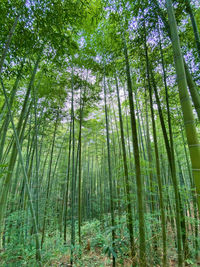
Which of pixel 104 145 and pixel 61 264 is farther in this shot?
pixel 104 145

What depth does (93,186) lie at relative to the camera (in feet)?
31.7

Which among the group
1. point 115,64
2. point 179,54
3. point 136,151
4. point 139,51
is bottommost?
point 136,151

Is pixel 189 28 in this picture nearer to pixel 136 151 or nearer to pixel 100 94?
pixel 136 151

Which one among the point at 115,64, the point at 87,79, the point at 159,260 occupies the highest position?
the point at 87,79

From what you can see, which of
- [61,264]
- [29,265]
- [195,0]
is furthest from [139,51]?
[61,264]

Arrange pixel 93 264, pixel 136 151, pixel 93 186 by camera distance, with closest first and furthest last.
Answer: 1. pixel 136 151
2. pixel 93 264
3. pixel 93 186

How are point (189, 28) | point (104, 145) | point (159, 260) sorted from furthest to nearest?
point (104, 145), point (159, 260), point (189, 28)

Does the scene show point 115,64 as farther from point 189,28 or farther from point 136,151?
point 136,151

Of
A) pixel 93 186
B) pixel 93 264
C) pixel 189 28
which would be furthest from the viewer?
pixel 93 186

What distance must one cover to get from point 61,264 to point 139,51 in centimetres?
518

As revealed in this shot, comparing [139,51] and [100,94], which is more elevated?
[100,94]

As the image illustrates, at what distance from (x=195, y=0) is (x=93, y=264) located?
553 cm

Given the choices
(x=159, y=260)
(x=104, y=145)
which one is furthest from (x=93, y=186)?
(x=159, y=260)

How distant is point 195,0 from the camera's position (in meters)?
1.85
